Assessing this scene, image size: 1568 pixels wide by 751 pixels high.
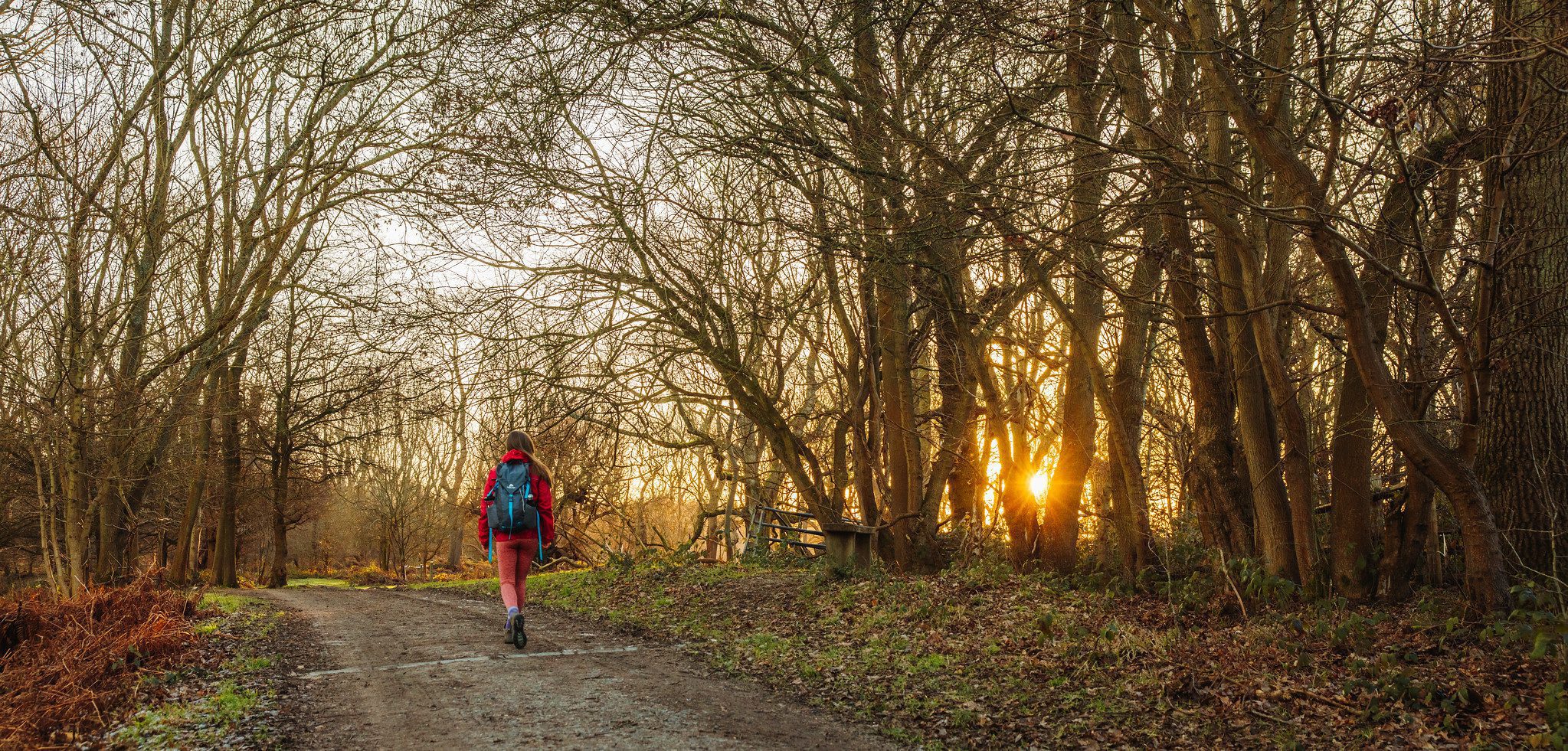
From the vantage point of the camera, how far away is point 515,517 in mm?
7980

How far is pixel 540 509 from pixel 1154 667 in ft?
16.6

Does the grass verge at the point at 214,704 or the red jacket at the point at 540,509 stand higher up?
the red jacket at the point at 540,509

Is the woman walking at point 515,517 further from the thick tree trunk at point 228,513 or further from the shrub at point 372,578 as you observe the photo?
the shrub at point 372,578

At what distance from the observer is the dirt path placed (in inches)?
195

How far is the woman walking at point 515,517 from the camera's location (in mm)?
7957

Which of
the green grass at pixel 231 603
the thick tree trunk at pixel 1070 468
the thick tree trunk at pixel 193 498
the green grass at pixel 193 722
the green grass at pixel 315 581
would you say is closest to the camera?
the green grass at pixel 193 722

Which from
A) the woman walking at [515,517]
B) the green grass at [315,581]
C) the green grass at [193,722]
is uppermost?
the woman walking at [515,517]

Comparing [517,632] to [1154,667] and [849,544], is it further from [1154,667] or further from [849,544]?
[849,544]

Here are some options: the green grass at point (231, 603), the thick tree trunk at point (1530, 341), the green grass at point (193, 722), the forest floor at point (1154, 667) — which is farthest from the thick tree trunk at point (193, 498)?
the thick tree trunk at point (1530, 341)

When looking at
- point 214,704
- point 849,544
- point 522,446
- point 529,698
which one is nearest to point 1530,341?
point 529,698

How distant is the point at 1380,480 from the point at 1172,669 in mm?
3814

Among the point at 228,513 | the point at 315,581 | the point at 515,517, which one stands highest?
the point at 515,517

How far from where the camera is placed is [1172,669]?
607 centimetres

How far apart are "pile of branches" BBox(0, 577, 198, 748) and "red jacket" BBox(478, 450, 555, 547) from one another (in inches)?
92.2
